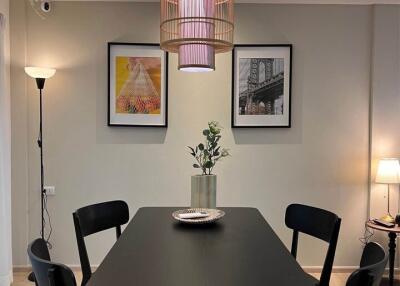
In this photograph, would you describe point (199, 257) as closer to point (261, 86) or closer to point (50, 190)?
point (261, 86)

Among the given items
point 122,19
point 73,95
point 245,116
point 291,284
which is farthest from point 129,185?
point 291,284

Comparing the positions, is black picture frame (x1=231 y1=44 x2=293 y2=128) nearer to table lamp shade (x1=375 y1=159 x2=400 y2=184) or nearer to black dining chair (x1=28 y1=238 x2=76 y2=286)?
table lamp shade (x1=375 y1=159 x2=400 y2=184)

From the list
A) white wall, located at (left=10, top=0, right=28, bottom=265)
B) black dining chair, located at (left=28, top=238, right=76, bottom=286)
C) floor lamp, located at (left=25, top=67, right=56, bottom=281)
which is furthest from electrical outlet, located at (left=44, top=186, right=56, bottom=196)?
black dining chair, located at (left=28, top=238, right=76, bottom=286)

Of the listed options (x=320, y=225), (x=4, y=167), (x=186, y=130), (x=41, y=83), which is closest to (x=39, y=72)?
(x=41, y=83)

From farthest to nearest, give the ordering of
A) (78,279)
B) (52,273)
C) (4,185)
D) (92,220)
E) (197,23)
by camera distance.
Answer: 1. (78,279)
2. (4,185)
3. (92,220)
4. (197,23)
5. (52,273)

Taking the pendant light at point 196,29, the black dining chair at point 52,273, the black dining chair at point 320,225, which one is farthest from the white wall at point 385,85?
the black dining chair at point 52,273

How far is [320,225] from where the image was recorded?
216 cm

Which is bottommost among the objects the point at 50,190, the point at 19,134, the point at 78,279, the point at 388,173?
the point at 78,279

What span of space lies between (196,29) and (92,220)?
48.3 inches

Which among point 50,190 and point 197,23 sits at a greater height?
point 197,23

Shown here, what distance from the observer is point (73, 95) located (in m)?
3.60

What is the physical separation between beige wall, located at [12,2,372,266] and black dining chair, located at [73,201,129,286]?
1.25 meters

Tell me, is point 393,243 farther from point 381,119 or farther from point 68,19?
point 68,19

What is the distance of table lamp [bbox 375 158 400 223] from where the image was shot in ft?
11.0
